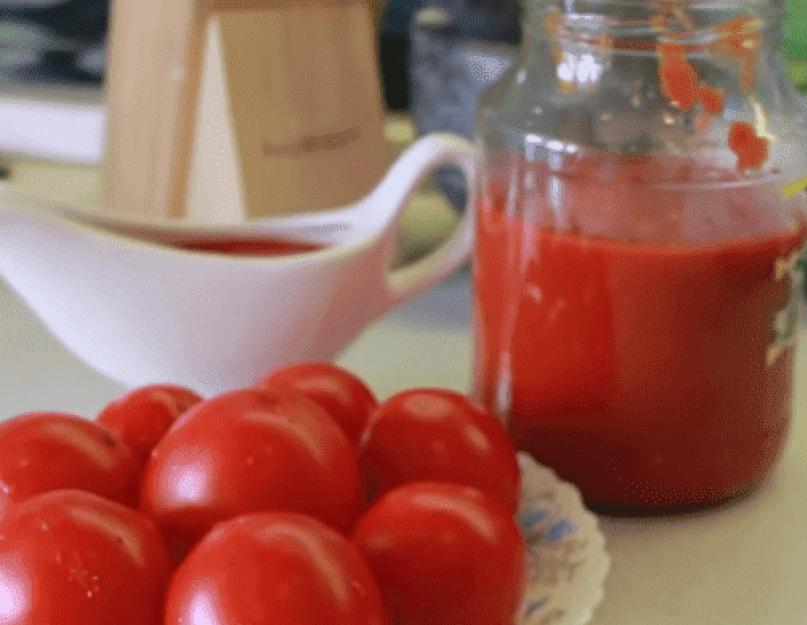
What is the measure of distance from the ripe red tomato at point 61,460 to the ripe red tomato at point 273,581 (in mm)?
85

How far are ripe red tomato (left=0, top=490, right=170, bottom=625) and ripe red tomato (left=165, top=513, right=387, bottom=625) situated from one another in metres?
0.01

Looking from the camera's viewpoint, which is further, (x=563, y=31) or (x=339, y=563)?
(x=563, y=31)

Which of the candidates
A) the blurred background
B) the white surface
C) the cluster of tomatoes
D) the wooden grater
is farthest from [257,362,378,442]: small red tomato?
the white surface

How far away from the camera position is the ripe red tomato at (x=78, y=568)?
1.40 ft

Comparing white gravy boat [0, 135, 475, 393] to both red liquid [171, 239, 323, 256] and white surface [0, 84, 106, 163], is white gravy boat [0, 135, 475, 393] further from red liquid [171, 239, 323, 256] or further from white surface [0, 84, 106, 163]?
white surface [0, 84, 106, 163]

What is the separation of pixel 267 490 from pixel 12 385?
15.7 inches

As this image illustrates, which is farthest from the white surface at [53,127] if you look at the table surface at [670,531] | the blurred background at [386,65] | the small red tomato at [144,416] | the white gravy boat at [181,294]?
the small red tomato at [144,416]

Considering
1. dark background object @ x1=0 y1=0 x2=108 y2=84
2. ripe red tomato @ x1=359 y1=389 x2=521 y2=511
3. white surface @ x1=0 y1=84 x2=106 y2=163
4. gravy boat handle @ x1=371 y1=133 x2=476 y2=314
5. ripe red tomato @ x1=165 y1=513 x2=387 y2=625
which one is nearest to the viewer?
ripe red tomato @ x1=165 y1=513 x2=387 y2=625

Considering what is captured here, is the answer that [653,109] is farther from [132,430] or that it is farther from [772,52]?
[132,430]

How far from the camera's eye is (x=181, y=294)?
0.69m

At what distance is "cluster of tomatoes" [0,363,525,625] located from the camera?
0.43 m

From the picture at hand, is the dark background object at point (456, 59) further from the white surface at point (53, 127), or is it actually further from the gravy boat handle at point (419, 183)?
the white surface at point (53, 127)

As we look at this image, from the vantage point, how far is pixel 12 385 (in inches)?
32.3

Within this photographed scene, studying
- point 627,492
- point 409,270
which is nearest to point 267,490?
point 627,492
